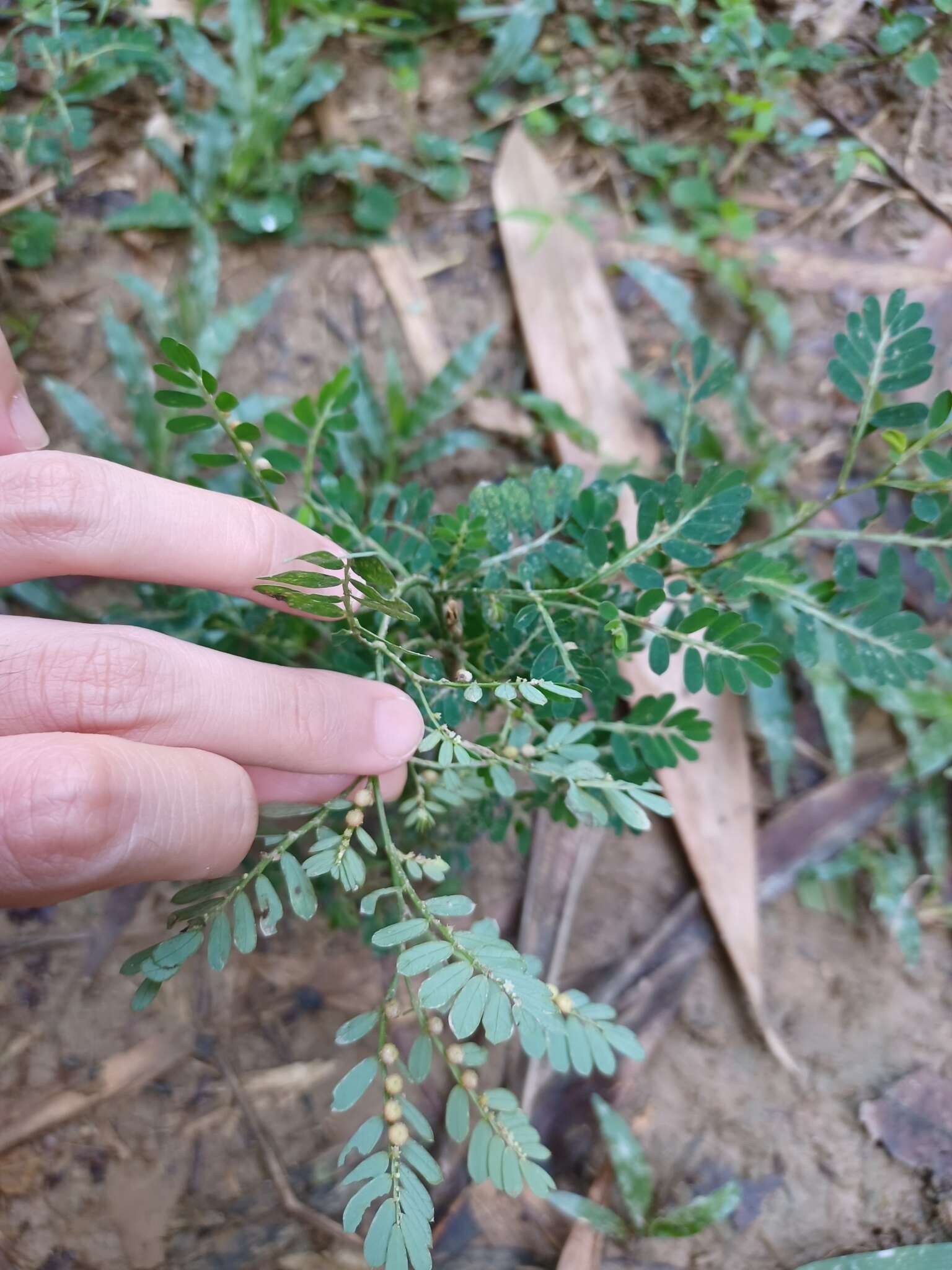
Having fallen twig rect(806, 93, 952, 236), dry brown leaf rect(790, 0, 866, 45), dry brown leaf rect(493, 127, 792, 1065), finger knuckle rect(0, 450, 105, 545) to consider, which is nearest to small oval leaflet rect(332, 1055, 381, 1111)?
finger knuckle rect(0, 450, 105, 545)

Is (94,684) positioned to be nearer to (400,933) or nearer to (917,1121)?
(400,933)

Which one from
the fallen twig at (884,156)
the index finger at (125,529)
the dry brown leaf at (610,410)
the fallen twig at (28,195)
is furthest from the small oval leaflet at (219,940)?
the fallen twig at (884,156)

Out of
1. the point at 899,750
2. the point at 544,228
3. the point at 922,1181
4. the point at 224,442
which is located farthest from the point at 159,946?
the point at 544,228

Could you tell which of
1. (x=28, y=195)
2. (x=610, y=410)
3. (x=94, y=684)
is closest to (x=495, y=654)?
(x=94, y=684)

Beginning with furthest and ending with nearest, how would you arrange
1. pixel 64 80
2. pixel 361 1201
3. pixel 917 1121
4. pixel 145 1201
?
pixel 64 80 < pixel 917 1121 < pixel 145 1201 < pixel 361 1201

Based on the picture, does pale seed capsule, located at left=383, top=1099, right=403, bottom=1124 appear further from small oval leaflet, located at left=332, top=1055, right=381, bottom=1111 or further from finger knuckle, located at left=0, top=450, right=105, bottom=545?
finger knuckle, located at left=0, top=450, right=105, bottom=545

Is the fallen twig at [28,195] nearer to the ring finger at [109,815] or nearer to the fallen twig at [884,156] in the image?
the ring finger at [109,815]

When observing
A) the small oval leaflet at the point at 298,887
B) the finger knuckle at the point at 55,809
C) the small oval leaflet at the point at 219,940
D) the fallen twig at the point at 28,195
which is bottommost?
the small oval leaflet at the point at 219,940
